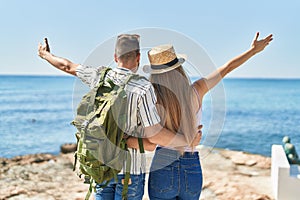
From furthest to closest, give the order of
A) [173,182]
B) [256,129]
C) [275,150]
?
[256,129] → [275,150] → [173,182]

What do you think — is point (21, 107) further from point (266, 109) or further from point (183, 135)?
point (183, 135)

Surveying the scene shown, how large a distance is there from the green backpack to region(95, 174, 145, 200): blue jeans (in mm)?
61

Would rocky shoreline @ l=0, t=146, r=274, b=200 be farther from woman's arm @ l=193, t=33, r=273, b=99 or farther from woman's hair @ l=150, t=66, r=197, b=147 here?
woman's hair @ l=150, t=66, r=197, b=147

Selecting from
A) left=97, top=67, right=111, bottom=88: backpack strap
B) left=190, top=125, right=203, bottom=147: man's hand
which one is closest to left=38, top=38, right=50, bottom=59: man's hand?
left=97, top=67, right=111, bottom=88: backpack strap

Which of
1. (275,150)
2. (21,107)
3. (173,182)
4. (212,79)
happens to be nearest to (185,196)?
(173,182)

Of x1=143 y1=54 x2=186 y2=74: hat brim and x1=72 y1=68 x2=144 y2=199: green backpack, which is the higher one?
x1=143 y1=54 x2=186 y2=74: hat brim

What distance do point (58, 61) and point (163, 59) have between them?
0.46 metres

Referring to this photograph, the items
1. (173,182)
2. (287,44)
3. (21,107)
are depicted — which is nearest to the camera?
(173,182)

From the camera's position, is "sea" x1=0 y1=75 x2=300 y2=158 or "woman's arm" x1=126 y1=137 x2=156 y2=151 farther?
"sea" x1=0 y1=75 x2=300 y2=158

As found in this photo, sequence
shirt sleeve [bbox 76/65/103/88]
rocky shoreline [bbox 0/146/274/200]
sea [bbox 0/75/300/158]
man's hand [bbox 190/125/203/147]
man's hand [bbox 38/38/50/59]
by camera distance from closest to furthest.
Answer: shirt sleeve [bbox 76/65/103/88] → man's hand [bbox 190/125/203/147] → man's hand [bbox 38/38/50/59] → rocky shoreline [bbox 0/146/274/200] → sea [bbox 0/75/300/158]

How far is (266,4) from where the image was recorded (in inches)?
1996

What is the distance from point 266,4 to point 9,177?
49573 mm

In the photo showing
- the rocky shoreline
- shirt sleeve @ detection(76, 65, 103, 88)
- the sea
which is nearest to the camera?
shirt sleeve @ detection(76, 65, 103, 88)

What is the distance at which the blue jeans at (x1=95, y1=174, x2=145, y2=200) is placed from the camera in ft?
5.76
